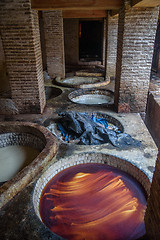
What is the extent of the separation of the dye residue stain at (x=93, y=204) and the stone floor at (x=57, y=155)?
11.4 inches

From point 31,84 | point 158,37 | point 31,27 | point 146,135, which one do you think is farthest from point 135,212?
point 158,37

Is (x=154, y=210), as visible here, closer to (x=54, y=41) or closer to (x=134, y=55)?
(x=134, y=55)

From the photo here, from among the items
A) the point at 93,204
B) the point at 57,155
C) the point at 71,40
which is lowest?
the point at 93,204

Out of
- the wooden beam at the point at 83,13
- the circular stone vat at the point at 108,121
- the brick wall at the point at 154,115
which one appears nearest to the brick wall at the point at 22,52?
the circular stone vat at the point at 108,121

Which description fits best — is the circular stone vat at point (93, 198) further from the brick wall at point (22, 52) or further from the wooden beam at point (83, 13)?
the wooden beam at point (83, 13)

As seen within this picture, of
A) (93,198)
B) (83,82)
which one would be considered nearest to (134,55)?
(93,198)

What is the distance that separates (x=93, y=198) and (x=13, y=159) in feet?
6.49

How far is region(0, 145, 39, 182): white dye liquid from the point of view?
3910 millimetres

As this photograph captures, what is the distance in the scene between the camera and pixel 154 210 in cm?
219

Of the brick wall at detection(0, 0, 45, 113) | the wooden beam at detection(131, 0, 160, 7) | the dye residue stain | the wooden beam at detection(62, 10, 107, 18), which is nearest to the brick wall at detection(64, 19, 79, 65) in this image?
the wooden beam at detection(62, 10, 107, 18)

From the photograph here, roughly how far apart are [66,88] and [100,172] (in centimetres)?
468

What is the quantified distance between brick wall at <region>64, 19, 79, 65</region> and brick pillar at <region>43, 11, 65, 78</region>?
3906 millimetres

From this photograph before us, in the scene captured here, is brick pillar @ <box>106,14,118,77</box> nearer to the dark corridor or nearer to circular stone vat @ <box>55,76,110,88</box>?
circular stone vat @ <box>55,76,110,88</box>

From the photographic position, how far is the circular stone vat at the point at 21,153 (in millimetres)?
3164
